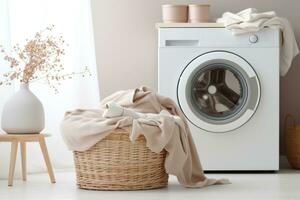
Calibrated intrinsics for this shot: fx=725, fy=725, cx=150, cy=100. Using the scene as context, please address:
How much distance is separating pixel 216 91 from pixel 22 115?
1.21 meters

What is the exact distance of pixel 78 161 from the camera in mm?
3320

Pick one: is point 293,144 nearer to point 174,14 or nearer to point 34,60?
point 174,14

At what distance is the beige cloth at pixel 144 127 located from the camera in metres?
3.16

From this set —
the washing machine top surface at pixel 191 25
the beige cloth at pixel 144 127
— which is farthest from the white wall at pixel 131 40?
the beige cloth at pixel 144 127

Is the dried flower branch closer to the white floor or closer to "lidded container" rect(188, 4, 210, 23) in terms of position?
the white floor

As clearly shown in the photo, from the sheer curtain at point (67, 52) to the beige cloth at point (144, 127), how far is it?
815mm

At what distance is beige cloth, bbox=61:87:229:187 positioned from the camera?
316cm

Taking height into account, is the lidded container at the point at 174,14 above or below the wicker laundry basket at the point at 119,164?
above

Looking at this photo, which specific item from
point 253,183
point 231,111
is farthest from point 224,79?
point 253,183

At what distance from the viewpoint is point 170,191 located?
127 inches

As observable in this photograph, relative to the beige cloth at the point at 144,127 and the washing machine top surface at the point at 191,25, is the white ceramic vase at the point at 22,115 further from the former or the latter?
the washing machine top surface at the point at 191,25

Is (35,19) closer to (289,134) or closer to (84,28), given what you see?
(84,28)

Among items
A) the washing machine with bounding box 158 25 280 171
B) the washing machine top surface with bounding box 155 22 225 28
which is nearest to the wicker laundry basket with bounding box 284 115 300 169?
the washing machine with bounding box 158 25 280 171

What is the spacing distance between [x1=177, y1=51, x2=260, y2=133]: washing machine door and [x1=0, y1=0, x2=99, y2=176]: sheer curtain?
620 millimetres
